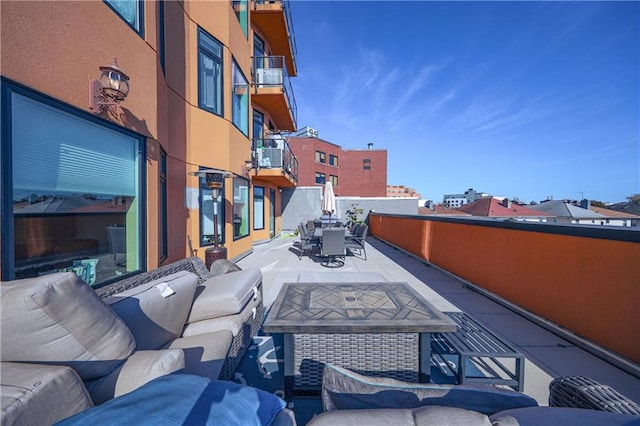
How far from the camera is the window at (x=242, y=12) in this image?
26.7ft

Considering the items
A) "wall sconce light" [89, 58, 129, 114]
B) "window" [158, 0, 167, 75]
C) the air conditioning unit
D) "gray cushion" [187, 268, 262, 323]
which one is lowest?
"gray cushion" [187, 268, 262, 323]

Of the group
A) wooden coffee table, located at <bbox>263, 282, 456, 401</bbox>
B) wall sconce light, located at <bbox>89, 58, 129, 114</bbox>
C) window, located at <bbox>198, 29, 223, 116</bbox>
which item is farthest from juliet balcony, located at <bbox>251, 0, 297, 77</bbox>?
wooden coffee table, located at <bbox>263, 282, 456, 401</bbox>

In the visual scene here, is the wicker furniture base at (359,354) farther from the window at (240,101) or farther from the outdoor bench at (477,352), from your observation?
the window at (240,101)

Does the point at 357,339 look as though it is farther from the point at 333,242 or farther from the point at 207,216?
the point at 207,216

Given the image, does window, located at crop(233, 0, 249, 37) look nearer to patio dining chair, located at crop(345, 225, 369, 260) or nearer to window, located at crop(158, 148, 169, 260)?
window, located at crop(158, 148, 169, 260)

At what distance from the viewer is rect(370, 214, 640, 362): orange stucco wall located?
8.18 ft

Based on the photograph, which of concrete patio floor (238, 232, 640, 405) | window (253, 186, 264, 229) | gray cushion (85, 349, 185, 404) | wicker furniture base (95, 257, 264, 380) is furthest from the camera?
window (253, 186, 264, 229)

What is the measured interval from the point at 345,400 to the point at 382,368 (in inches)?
43.8

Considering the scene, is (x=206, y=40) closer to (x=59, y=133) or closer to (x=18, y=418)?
(x=59, y=133)

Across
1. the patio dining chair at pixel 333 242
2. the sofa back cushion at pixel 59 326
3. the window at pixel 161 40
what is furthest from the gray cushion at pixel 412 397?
the window at pixel 161 40

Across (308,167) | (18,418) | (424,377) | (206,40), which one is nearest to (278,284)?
(424,377)

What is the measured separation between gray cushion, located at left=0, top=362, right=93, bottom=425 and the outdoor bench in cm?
243

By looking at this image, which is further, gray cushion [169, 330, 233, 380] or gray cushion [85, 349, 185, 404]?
gray cushion [169, 330, 233, 380]

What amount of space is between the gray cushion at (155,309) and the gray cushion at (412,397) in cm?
164
